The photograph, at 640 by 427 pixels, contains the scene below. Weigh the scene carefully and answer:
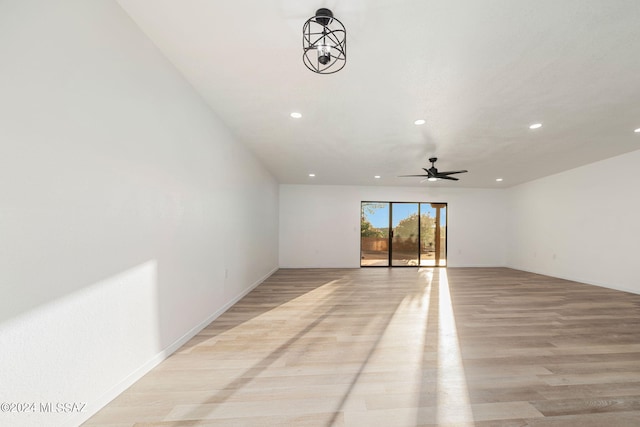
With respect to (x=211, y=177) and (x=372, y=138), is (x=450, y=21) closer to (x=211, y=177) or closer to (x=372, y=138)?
(x=372, y=138)

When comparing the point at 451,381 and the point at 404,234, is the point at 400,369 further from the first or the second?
the point at 404,234

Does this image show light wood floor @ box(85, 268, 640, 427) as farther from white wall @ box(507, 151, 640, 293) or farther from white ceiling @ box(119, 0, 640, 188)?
white ceiling @ box(119, 0, 640, 188)

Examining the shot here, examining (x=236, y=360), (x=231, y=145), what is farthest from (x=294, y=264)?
(x=236, y=360)

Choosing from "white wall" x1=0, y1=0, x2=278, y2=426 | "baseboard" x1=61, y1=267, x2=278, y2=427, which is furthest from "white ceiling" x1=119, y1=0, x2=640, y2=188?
"baseboard" x1=61, y1=267, x2=278, y2=427

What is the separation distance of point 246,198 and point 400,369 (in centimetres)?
335

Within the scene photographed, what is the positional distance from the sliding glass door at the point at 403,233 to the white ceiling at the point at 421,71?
A: 3.71m

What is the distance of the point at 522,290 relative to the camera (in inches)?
183

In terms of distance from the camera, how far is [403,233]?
776 centimetres

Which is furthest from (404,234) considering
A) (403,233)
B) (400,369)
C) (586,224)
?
(400,369)

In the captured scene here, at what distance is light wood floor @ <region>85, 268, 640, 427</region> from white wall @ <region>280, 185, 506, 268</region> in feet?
12.1

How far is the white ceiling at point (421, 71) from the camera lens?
158 cm

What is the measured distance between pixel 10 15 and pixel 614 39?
366 cm

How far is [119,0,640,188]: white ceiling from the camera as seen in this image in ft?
5.19

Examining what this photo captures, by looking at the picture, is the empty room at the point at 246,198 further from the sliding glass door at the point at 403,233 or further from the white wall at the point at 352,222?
the sliding glass door at the point at 403,233
